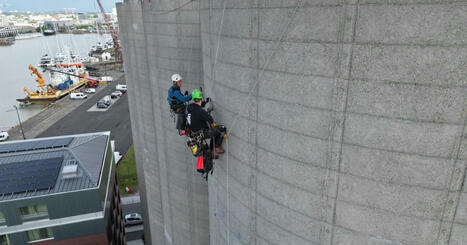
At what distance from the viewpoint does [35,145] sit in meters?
23.8

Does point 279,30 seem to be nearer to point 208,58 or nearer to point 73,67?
point 208,58

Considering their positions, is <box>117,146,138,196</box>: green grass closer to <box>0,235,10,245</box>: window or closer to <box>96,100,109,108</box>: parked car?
<box>0,235,10,245</box>: window

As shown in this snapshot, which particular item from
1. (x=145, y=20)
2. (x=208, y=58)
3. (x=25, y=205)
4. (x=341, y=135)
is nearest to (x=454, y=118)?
(x=341, y=135)

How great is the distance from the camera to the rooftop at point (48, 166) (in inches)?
721

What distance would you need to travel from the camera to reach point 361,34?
13.5ft

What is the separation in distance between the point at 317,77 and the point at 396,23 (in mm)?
1265

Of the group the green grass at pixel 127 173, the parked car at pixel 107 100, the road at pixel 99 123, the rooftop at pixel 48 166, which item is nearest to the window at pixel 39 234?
the rooftop at pixel 48 166

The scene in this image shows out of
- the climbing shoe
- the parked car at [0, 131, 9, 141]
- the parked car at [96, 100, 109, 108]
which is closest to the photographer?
the climbing shoe

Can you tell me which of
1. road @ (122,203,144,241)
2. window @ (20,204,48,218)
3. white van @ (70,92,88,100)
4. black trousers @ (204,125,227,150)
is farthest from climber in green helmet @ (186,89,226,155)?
white van @ (70,92,88,100)

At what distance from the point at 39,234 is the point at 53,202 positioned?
2407 millimetres

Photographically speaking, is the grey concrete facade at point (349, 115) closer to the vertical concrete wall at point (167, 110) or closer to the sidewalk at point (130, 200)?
the vertical concrete wall at point (167, 110)

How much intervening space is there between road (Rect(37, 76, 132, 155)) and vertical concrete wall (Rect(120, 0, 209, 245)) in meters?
34.9

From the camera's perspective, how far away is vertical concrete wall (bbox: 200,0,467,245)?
3850 millimetres

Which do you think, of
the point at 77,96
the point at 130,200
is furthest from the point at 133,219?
the point at 77,96
